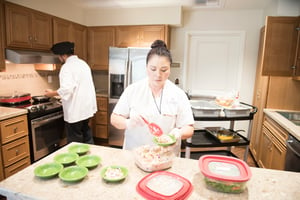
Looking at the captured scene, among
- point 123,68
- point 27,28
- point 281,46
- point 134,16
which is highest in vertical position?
point 134,16

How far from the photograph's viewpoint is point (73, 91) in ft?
8.40

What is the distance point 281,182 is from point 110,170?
2.71 ft

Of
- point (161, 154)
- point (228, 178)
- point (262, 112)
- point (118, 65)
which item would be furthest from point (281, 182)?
point (118, 65)

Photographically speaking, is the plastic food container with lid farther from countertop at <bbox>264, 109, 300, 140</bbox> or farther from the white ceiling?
the white ceiling

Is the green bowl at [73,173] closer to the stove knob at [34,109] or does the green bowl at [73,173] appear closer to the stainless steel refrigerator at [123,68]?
the stove knob at [34,109]

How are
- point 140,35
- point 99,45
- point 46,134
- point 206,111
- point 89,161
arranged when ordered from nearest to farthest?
point 89,161 < point 206,111 < point 46,134 < point 140,35 < point 99,45

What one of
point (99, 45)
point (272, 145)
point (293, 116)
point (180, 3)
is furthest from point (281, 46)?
point (99, 45)

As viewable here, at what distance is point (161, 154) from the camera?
105 cm

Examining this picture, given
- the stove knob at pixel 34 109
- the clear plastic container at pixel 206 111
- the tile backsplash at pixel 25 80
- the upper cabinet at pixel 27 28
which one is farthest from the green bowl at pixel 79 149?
the tile backsplash at pixel 25 80

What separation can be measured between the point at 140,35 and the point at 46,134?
2.10 metres

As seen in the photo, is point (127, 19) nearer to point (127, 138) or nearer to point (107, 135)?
point (107, 135)

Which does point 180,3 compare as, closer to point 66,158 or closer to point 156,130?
point 156,130

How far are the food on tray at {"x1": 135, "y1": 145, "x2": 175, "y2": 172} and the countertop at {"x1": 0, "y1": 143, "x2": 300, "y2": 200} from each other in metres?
0.04

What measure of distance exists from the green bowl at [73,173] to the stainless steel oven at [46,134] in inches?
66.0
